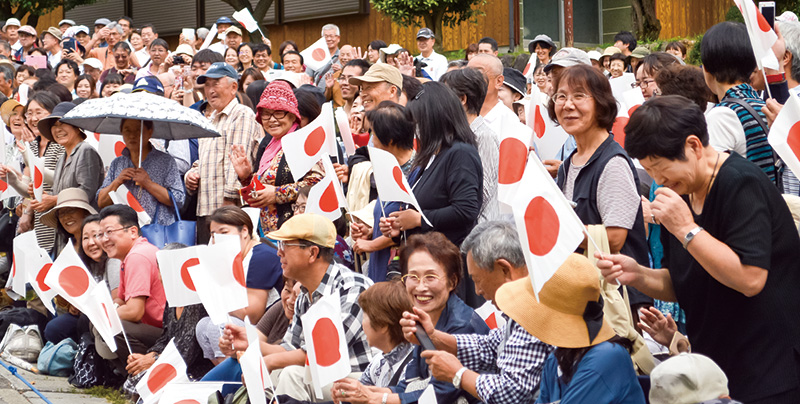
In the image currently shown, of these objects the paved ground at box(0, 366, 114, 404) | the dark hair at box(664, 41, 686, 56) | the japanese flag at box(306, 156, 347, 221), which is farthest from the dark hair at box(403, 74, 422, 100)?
the dark hair at box(664, 41, 686, 56)

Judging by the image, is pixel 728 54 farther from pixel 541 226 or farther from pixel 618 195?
pixel 541 226

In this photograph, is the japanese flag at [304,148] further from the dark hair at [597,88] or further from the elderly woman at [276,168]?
the dark hair at [597,88]

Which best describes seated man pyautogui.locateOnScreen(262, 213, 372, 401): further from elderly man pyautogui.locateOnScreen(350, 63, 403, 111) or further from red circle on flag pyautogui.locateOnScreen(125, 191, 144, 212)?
red circle on flag pyautogui.locateOnScreen(125, 191, 144, 212)

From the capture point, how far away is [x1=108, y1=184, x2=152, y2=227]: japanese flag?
23.6ft

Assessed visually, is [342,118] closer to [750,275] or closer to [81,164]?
[81,164]

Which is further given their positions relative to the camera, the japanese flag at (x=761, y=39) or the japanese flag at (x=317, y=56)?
the japanese flag at (x=317, y=56)

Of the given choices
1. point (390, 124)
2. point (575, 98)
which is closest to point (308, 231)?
point (390, 124)

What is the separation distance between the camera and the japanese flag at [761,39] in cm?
394

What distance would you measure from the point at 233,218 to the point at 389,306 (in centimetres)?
204

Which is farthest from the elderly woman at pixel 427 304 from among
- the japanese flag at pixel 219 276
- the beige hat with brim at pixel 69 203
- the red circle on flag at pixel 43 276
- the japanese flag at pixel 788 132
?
the beige hat with brim at pixel 69 203

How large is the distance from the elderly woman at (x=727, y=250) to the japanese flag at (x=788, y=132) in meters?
0.60

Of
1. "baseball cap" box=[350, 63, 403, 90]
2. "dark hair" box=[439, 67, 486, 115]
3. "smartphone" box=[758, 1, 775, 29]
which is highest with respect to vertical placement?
"smartphone" box=[758, 1, 775, 29]

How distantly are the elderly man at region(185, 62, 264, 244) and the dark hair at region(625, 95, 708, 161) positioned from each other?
4568 mm

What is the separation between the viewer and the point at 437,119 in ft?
16.8
